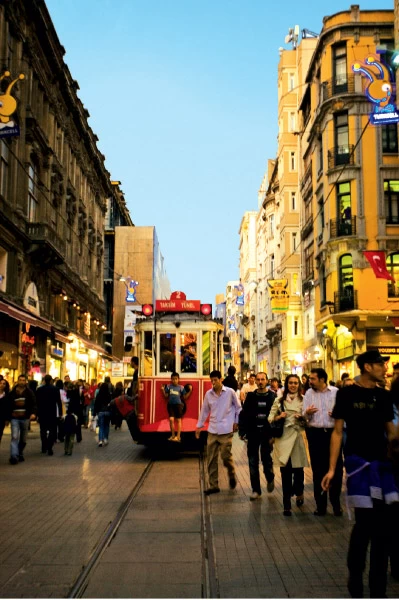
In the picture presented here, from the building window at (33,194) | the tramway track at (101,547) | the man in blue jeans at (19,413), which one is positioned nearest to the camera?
the tramway track at (101,547)

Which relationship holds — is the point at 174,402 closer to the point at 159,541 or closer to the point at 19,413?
the point at 19,413

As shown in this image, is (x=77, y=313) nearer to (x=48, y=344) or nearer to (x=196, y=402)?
(x=48, y=344)

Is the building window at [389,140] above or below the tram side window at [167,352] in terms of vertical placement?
above

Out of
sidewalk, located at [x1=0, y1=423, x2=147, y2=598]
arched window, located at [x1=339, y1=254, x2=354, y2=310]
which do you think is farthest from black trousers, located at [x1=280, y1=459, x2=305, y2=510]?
arched window, located at [x1=339, y1=254, x2=354, y2=310]

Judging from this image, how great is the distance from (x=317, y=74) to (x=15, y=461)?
102 feet

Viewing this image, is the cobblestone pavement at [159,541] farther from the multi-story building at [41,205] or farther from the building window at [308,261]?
the building window at [308,261]

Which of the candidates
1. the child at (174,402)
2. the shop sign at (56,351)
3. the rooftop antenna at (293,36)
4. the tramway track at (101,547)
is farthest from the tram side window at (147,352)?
the rooftop antenna at (293,36)

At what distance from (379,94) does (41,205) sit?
18.6 meters

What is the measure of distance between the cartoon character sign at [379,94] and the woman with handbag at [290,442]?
10.7 metres

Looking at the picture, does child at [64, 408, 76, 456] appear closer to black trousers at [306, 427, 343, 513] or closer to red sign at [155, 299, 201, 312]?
red sign at [155, 299, 201, 312]

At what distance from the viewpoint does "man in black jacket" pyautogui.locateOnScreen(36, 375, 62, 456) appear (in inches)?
646

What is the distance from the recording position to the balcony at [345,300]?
32328mm

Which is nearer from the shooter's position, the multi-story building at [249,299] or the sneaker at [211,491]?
the sneaker at [211,491]

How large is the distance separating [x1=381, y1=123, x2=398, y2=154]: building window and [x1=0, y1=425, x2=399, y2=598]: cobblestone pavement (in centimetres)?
2509
